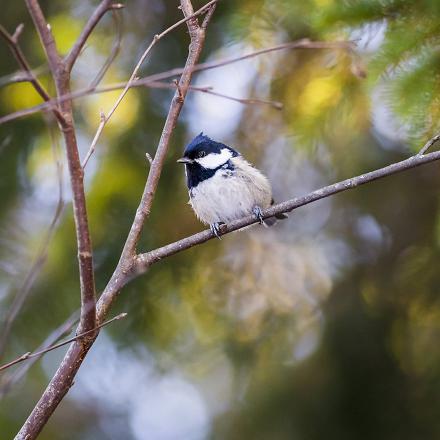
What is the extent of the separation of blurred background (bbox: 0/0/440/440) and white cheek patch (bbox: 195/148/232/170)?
0.21m

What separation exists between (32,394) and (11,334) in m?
0.52

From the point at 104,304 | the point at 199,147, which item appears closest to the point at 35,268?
the point at 104,304

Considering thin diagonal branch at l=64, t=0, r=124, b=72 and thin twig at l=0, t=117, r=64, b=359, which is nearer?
thin diagonal branch at l=64, t=0, r=124, b=72

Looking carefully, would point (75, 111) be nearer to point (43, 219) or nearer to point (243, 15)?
point (43, 219)

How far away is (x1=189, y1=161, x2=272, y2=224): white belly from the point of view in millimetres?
3424

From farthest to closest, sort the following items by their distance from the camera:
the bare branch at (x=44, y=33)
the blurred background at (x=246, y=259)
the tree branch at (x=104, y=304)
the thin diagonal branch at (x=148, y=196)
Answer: the blurred background at (x=246, y=259)
the thin diagonal branch at (x=148, y=196)
the tree branch at (x=104, y=304)
the bare branch at (x=44, y=33)

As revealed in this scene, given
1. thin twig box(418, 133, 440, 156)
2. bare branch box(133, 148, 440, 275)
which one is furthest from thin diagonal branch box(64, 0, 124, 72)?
thin twig box(418, 133, 440, 156)

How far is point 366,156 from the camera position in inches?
143

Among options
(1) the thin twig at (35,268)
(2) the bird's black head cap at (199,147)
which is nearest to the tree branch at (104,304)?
(1) the thin twig at (35,268)

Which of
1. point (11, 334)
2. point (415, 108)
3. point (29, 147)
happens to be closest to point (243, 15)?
point (415, 108)

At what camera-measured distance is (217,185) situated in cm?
346

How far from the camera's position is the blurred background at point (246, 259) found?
126 inches

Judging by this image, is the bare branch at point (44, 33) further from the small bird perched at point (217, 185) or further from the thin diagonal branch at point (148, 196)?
the small bird perched at point (217, 185)

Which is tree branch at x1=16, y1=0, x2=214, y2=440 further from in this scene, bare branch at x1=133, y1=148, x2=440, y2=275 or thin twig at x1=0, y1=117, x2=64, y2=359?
thin twig at x1=0, y1=117, x2=64, y2=359
